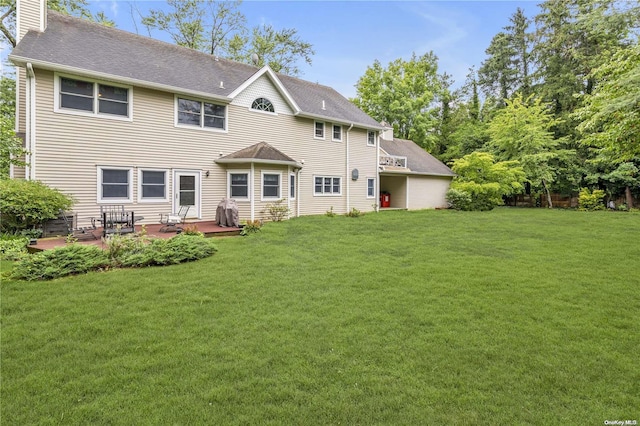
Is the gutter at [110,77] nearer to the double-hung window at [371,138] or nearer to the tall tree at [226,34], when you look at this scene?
the double-hung window at [371,138]

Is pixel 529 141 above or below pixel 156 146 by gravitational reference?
above

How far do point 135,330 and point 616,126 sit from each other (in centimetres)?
1003

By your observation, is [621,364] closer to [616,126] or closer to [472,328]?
[472,328]

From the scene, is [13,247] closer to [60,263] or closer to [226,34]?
[60,263]

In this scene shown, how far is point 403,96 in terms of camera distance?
1225 inches

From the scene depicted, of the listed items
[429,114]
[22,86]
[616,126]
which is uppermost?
[429,114]

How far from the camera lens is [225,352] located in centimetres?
343

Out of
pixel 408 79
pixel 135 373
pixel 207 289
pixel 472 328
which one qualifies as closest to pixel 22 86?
pixel 207 289

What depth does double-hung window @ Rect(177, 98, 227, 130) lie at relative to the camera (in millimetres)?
12736

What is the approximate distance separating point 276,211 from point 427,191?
12882 millimetres

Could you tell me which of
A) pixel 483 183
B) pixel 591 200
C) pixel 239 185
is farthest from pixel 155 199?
pixel 591 200

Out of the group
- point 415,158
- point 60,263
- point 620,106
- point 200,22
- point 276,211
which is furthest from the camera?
point 200,22

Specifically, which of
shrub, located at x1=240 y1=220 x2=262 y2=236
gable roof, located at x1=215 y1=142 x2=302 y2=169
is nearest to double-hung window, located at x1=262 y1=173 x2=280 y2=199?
gable roof, located at x1=215 y1=142 x2=302 y2=169

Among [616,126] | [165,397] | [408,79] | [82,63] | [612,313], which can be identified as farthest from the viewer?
[408,79]
